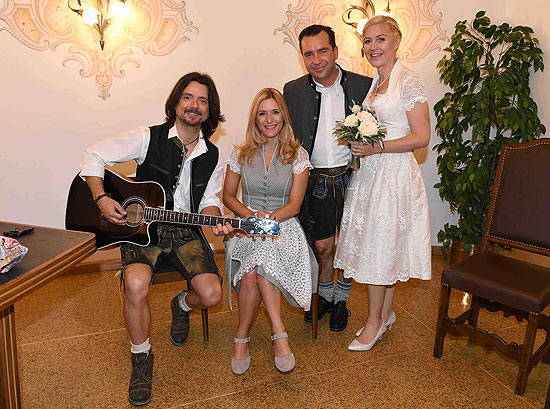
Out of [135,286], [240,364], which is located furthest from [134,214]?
[240,364]

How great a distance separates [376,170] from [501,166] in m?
0.78

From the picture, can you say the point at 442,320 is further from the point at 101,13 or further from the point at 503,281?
the point at 101,13

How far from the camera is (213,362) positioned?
2.70 m

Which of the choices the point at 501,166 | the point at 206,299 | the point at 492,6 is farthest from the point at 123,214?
the point at 492,6

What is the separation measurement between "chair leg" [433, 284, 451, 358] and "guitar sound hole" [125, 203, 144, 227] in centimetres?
171

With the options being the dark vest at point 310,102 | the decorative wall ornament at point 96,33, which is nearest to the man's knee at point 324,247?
the dark vest at point 310,102

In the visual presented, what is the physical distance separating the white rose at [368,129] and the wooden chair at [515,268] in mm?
866

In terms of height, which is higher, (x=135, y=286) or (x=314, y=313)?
(x=135, y=286)

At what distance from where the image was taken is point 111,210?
2.45 m

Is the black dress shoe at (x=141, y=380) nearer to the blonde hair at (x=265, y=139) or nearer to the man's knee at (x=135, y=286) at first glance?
the man's knee at (x=135, y=286)

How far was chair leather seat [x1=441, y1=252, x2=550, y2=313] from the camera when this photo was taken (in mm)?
2285

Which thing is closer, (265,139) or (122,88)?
(265,139)

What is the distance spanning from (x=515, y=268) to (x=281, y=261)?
1280mm

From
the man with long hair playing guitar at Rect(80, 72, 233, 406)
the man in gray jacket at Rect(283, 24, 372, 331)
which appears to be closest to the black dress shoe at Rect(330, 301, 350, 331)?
the man in gray jacket at Rect(283, 24, 372, 331)
